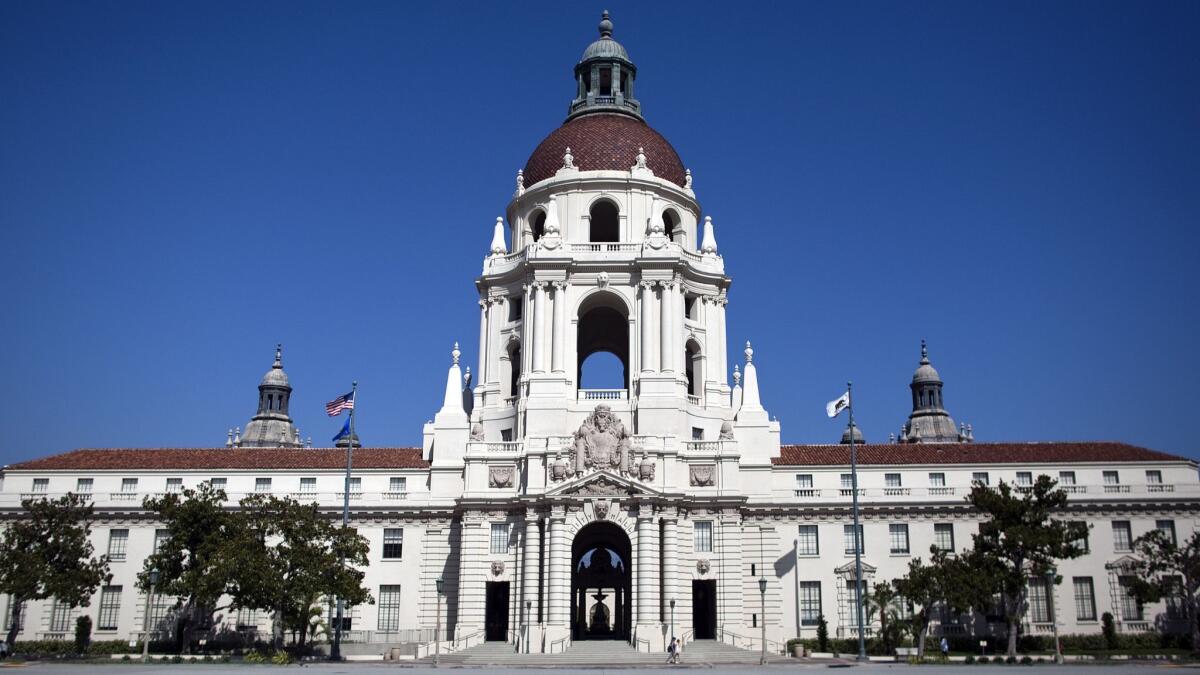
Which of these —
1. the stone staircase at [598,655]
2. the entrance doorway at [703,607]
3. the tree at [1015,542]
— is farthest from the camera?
the entrance doorway at [703,607]

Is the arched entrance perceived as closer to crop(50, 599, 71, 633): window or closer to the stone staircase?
the stone staircase

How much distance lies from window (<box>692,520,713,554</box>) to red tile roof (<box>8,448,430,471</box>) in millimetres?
19289

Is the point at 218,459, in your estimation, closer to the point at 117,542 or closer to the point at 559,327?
the point at 117,542

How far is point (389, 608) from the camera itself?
70.4 metres

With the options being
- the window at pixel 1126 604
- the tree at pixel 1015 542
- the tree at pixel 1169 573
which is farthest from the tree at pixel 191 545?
the window at pixel 1126 604

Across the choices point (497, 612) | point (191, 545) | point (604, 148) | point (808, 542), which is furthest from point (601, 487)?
point (604, 148)

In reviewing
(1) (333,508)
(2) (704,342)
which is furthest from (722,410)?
(1) (333,508)

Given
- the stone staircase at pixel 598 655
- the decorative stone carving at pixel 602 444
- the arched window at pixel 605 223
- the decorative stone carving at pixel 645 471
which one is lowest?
the stone staircase at pixel 598 655

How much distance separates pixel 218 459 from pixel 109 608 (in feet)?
38.8

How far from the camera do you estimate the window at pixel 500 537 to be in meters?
68.4

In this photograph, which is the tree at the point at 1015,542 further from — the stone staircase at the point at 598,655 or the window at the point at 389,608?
the window at the point at 389,608

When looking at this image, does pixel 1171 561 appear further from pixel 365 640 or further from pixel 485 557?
pixel 365 640

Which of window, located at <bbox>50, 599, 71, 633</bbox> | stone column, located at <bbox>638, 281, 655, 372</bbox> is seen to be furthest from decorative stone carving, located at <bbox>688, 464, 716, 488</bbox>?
window, located at <bbox>50, 599, 71, 633</bbox>

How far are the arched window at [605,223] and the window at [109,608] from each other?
41044mm
